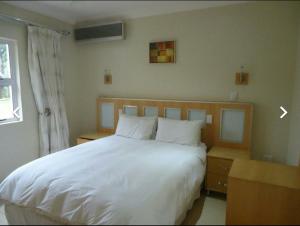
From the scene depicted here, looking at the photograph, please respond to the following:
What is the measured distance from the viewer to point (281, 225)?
92cm

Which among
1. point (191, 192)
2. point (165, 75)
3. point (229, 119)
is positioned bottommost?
point (191, 192)

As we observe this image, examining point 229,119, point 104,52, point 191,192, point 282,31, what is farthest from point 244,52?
point 104,52

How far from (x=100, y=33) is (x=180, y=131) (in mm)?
1505

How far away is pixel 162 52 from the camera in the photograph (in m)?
2.74

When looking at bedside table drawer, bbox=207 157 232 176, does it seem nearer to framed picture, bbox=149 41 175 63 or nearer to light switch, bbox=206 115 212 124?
light switch, bbox=206 115 212 124

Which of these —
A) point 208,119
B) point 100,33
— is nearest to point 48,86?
point 100,33

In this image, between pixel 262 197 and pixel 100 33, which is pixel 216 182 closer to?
pixel 262 197

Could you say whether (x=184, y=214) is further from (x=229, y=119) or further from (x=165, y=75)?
(x=165, y=75)

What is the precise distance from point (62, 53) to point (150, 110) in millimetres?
1363

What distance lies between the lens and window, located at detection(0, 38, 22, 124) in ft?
7.68

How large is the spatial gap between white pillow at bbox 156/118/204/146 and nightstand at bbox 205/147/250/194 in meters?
0.27

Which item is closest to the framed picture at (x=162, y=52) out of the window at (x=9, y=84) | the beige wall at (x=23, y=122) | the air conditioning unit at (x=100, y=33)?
the air conditioning unit at (x=100, y=33)

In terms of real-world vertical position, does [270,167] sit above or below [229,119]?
below

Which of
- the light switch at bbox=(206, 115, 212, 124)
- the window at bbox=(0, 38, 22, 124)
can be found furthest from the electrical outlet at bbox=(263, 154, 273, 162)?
the window at bbox=(0, 38, 22, 124)
